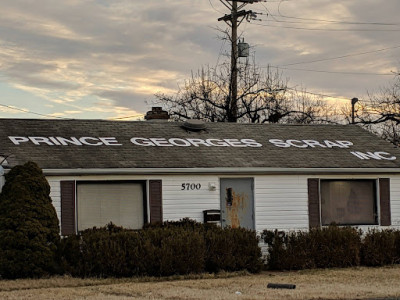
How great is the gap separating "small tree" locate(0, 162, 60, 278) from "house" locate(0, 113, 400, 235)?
766mm

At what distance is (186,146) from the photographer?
21.6 m

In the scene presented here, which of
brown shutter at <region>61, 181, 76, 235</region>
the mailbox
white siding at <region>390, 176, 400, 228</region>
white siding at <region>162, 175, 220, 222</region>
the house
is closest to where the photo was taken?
brown shutter at <region>61, 181, 76, 235</region>

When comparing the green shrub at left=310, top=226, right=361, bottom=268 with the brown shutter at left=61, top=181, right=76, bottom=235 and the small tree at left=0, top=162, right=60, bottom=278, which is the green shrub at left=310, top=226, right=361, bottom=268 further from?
the small tree at left=0, top=162, right=60, bottom=278

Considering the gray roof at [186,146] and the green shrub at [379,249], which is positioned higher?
the gray roof at [186,146]

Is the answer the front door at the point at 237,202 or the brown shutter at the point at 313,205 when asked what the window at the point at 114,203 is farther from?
the brown shutter at the point at 313,205

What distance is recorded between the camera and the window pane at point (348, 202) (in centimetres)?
2186

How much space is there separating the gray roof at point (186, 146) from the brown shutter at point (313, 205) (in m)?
0.59

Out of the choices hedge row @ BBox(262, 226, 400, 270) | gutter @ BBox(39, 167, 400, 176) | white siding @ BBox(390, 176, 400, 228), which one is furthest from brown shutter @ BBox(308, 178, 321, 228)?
white siding @ BBox(390, 176, 400, 228)

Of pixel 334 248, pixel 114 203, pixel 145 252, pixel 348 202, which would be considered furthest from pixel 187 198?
pixel 348 202

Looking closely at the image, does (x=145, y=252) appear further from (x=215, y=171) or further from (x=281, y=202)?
(x=281, y=202)

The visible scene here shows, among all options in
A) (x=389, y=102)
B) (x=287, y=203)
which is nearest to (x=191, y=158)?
(x=287, y=203)

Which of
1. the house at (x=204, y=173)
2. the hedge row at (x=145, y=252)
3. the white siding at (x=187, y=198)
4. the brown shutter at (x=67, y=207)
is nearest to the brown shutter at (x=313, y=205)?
the house at (x=204, y=173)

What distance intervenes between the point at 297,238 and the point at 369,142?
6403 millimetres

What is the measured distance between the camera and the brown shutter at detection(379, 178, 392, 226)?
22047 millimetres
